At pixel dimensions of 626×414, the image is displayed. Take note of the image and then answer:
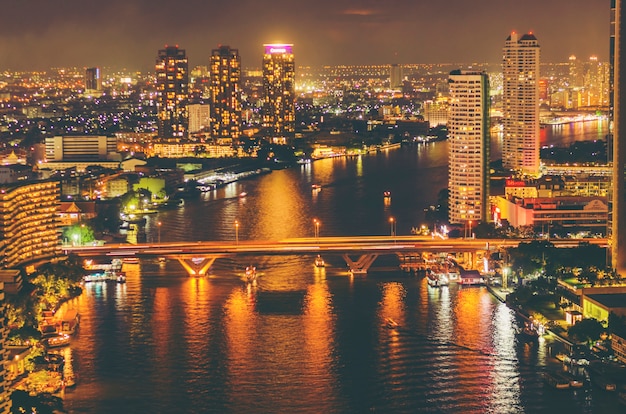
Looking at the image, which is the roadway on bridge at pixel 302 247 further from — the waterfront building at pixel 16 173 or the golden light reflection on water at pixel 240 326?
the waterfront building at pixel 16 173

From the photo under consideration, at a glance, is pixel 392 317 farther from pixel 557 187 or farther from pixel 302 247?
pixel 557 187

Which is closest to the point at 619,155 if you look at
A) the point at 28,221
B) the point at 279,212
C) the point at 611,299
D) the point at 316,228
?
the point at 611,299

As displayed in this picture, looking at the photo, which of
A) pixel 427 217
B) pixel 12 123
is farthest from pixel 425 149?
pixel 427 217

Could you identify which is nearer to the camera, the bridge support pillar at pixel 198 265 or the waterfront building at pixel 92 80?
the bridge support pillar at pixel 198 265

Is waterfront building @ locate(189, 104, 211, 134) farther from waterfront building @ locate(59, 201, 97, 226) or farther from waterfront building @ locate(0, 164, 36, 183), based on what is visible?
waterfront building @ locate(59, 201, 97, 226)

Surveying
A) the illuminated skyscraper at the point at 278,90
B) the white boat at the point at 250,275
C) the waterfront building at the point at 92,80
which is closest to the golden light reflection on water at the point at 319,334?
the white boat at the point at 250,275

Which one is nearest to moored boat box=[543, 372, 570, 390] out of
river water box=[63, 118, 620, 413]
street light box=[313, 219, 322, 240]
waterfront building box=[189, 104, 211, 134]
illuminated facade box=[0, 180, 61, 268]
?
river water box=[63, 118, 620, 413]

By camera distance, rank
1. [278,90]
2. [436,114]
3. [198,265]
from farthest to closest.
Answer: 1. [436,114]
2. [278,90]
3. [198,265]
